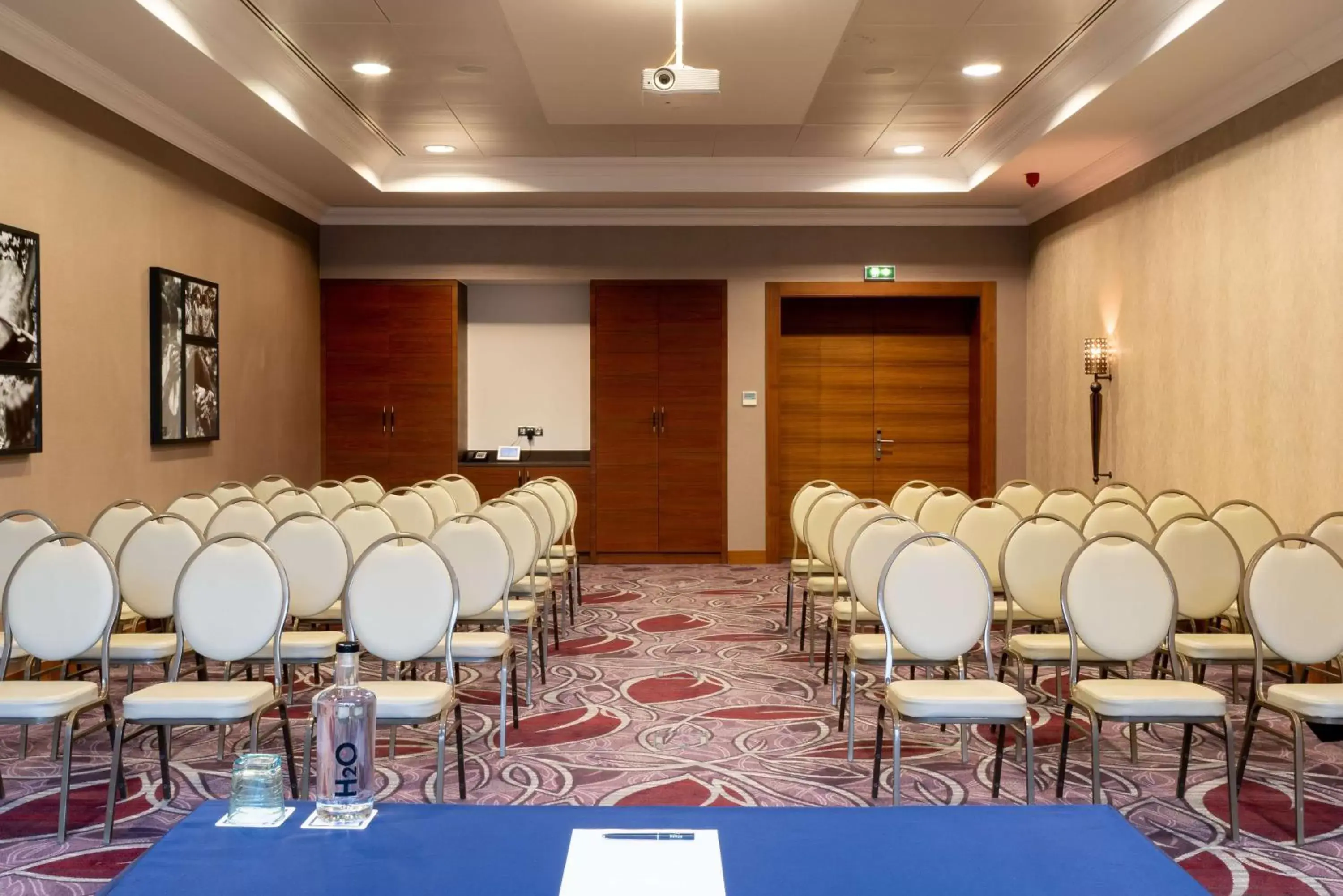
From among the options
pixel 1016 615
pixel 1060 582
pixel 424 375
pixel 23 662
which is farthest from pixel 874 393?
pixel 23 662

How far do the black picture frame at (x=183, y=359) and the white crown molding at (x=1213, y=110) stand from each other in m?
6.99

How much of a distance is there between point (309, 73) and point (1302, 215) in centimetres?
623

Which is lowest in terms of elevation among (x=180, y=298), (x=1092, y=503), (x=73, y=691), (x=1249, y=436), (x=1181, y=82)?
(x=73, y=691)

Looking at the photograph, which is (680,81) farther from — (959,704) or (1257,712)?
(1257,712)

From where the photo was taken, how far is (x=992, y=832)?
6.28ft

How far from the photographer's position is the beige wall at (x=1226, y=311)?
604 cm

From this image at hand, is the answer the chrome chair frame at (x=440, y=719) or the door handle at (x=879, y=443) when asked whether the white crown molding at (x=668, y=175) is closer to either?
the door handle at (x=879, y=443)

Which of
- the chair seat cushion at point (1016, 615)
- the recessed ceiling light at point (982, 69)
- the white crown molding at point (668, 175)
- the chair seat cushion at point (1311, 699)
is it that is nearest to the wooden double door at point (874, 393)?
the white crown molding at point (668, 175)

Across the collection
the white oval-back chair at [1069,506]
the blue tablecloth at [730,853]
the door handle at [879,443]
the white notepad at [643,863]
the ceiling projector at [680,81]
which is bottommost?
the blue tablecloth at [730,853]

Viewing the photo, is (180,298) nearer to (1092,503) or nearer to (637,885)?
(1092,503)

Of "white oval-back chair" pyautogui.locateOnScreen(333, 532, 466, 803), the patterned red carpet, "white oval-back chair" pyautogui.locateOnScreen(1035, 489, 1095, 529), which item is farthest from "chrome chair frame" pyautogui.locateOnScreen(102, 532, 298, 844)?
"white oval-back chair" pyautogui.locateOnScreen(1035, 489, 1095, 529)

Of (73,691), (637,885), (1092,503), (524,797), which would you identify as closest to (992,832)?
(637,885)

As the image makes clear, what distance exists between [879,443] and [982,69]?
5152 millimetres

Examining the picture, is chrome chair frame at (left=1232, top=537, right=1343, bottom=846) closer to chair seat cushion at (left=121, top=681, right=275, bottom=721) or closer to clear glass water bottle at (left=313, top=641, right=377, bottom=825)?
clear glass water bottle at (left=313, top=641, right=377, bottom=825)
